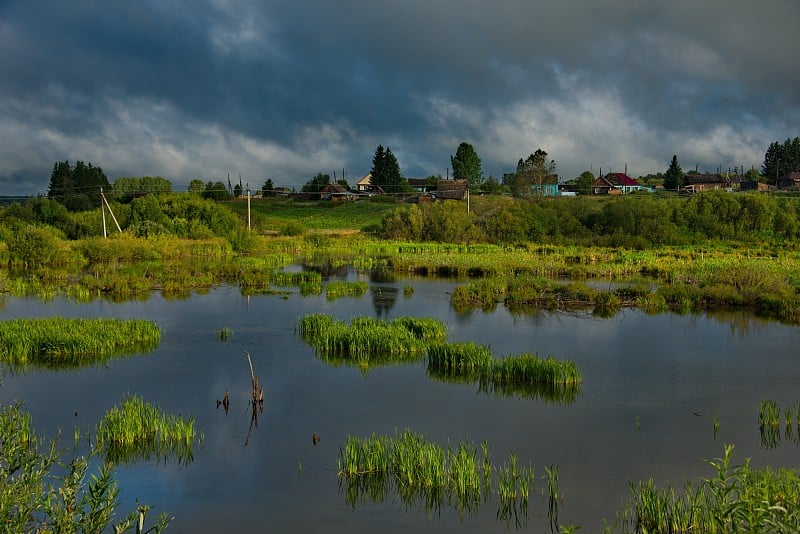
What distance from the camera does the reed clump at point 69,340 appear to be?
1861 cm

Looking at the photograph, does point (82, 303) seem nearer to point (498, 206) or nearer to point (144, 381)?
point (144, 381)

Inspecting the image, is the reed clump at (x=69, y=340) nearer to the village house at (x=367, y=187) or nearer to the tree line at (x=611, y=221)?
the tree line at (x=611, y=221)

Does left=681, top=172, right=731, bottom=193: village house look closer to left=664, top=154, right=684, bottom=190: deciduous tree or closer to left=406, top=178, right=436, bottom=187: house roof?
left=664, top=154, right=684, bottom=190: deciduous tree

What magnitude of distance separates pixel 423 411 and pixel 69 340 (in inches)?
408

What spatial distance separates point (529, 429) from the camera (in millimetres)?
13617

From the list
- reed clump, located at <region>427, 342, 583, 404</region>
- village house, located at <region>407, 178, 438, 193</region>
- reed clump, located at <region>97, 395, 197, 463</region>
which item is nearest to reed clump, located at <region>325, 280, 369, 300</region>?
reed clump, located at <region>427, 342, 583, 404</region>

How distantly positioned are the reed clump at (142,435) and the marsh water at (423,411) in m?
0.29

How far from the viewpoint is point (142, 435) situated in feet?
41.4

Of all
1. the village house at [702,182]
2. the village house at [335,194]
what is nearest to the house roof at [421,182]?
the village house at [335,194]

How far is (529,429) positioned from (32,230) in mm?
38022

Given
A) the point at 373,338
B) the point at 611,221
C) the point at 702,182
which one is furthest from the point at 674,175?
the point at 373,338

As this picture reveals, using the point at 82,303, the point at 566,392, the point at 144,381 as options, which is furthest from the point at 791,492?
the point at 82,303

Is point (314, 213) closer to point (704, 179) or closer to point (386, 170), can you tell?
point (386, 170)

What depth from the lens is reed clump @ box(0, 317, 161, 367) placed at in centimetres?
1861
